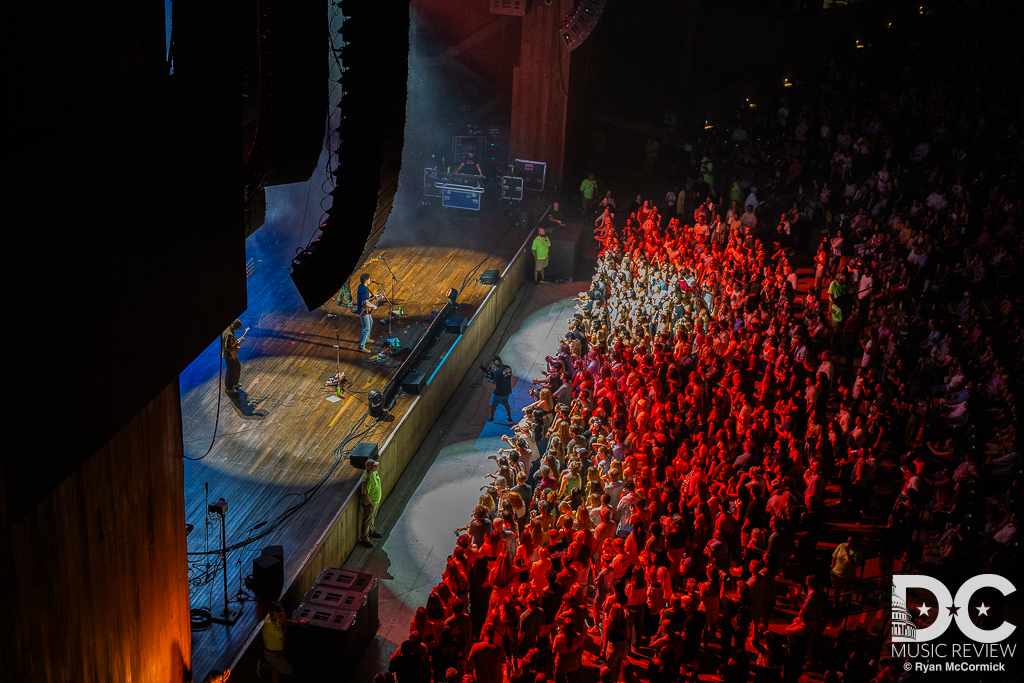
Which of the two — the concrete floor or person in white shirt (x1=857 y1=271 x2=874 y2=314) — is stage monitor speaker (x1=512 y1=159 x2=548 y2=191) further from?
person in white shirt (x1=857 y1=271 x2=874 y2=314)

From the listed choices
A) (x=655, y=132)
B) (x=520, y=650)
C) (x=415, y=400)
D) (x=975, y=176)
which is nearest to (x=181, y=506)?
(x=520, y=650)

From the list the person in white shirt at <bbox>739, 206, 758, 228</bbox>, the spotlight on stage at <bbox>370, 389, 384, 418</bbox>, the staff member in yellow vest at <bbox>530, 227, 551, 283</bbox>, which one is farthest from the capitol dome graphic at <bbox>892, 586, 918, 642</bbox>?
the staff member in yellow vest at <bbox>530, 227, 551, 283</bbox>

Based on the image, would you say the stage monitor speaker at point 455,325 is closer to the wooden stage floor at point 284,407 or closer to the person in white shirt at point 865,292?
the wooden stage floor at point 284,407

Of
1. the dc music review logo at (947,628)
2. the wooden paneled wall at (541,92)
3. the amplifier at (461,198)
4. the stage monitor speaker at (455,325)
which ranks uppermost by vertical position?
the wooden paneled wall at (541,92)

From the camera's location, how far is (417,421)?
1312 cm

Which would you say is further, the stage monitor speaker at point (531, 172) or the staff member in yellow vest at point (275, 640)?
the stage monitor speaker at point (531, 172)

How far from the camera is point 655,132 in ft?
80.0

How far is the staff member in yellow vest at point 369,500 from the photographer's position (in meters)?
10.9

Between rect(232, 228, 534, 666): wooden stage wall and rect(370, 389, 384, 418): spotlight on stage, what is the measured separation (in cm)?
32

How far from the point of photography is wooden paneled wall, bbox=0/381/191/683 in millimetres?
5211

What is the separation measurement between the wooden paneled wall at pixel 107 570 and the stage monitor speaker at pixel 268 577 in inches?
54.0

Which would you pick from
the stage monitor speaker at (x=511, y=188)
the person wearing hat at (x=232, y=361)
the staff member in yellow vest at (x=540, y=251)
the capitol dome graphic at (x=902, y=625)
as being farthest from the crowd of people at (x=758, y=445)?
the person wearing hat at (x=232, y=361)


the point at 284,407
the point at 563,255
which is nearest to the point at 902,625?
the point at 284,407

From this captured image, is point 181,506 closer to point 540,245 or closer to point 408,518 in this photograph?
point 408,518
